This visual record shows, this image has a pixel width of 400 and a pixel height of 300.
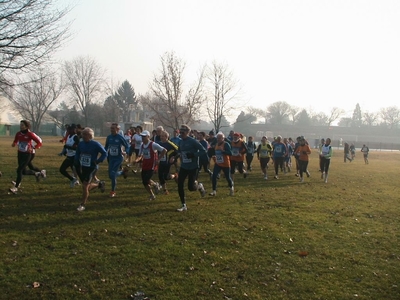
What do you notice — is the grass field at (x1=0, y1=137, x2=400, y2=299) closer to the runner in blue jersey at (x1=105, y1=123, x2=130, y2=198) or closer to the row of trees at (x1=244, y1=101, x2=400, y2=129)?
the runner in blue jersey at (x1=105, y1=123, x2=130, y2=198)

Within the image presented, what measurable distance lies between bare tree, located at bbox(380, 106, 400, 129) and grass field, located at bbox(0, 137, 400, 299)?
11347 centimetres

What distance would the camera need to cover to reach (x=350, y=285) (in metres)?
5.24

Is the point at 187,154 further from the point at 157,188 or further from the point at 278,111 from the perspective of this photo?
the point at 278,111

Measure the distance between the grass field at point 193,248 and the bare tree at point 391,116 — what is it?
372ft

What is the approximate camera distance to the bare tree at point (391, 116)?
11194cm

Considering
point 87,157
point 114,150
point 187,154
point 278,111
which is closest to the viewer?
point 87,157

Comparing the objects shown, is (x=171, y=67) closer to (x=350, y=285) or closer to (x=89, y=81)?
(x=350, y=285)

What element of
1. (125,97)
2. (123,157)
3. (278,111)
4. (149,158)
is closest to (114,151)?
(123,157)

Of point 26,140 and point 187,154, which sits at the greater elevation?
point 26,140

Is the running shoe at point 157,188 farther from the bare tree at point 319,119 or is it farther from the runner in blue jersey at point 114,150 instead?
the bare tree at point 319,119

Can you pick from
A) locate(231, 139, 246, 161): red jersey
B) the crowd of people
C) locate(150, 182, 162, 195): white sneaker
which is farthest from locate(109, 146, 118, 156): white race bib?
locate(231, 139, 246, 161): red jersey

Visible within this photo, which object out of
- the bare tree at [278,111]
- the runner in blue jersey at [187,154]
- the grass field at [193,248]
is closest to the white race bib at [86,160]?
the grass field at [193,248]

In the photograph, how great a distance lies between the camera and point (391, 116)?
112 meters

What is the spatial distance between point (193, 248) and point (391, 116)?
4765 inches
